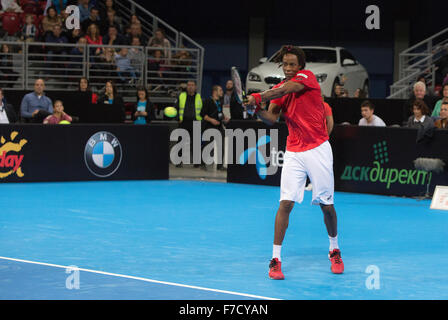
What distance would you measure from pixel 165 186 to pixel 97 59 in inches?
251

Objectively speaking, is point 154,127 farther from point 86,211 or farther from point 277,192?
point 86,211

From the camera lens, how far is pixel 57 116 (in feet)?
55.6

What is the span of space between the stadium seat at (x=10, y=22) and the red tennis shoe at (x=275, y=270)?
15.3 m

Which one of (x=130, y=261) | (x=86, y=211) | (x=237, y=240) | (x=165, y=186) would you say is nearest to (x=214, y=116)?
(x=165, y=186)

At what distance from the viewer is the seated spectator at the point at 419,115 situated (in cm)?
1455

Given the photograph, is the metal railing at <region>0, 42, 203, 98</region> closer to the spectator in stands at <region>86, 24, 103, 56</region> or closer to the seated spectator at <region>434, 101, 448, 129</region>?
the spectator in stands at <region>86, 24, 103, 56</region>

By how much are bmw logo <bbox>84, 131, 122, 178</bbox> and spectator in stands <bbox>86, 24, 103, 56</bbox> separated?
5.22 m

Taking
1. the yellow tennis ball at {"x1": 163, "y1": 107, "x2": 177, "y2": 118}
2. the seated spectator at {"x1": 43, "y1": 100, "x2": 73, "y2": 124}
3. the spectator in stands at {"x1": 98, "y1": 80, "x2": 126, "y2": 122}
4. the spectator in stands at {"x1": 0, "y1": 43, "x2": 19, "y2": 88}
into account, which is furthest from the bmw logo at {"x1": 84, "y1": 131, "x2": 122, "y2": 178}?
the spectator in stands at {"x1": 0, "y1": 43, "x2": 19, "y2": 88}

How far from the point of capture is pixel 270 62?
833 inches

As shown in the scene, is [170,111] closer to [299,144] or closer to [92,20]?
[92,20]

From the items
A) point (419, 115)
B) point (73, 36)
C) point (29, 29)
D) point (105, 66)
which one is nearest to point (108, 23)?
point (73, 36)

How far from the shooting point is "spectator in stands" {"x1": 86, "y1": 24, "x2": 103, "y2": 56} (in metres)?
21.1

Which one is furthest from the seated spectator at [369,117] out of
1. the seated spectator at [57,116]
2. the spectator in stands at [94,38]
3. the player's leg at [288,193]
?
the spectator in stands at [94,38]

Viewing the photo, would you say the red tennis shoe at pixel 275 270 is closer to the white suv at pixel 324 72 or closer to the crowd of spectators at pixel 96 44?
the white suv at pixel 324 72
